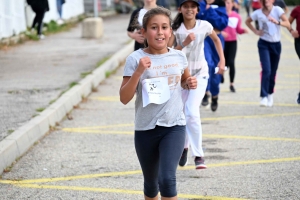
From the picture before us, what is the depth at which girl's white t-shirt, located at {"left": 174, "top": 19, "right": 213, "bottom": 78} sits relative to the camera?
754 centimetres

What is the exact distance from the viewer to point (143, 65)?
195 inches

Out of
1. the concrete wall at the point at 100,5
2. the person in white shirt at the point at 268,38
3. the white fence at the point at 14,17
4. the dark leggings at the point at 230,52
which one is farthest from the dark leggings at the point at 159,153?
the concrete wall at the point at 100,5

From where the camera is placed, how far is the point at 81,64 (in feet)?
52.9

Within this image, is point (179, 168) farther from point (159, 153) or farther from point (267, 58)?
point (267, 58)

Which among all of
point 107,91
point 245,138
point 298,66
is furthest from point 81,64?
point 245,138

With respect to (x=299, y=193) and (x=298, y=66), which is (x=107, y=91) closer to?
(x=298, y=66)

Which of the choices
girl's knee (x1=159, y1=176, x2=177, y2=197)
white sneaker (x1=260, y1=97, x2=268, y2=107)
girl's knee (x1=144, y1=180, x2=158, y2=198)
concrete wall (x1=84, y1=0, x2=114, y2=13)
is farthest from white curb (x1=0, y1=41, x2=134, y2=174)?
concrete wall (x1=84, y1=0, x2=114, y2=13)

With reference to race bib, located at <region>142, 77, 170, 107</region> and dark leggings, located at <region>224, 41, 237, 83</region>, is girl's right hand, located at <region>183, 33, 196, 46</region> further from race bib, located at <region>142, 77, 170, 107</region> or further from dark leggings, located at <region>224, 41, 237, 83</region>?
dark leggings, located at <region>224, 41, 237, 83</region>

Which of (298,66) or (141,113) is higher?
(141,113)

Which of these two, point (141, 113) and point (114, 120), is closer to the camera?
point (141, 113)

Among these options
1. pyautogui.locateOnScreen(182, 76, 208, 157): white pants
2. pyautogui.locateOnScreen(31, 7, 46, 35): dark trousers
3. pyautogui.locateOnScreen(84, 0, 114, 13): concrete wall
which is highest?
pyautogui.locateOnScreen(182, 76, 208, 157): white pants

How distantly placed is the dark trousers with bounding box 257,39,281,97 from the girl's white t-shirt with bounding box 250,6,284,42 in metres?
0.09

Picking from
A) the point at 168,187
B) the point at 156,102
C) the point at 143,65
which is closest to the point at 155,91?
the point at 156,102

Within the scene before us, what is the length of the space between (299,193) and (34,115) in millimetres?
4484
